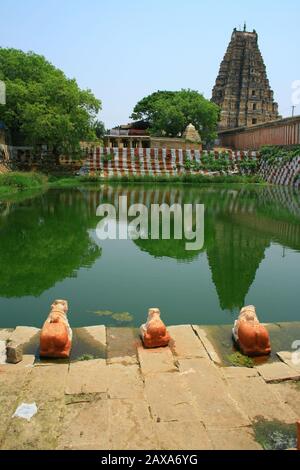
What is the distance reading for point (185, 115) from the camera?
35594 mm

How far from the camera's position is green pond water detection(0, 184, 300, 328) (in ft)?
19.1

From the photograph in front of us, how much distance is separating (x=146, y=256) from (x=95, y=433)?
6029 millimetres

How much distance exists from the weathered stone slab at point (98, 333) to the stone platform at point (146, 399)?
0.47 feet

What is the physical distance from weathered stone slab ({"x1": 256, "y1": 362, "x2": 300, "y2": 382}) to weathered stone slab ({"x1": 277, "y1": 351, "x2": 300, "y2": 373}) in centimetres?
6

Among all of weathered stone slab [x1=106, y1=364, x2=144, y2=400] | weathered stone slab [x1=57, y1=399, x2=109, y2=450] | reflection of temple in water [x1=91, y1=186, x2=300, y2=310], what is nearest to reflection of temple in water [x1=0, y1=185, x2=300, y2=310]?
reflection of temple in water [x1=91, y1=186, x2=300, y2=310]

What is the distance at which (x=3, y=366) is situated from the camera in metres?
3.95

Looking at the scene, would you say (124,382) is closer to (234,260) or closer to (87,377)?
(87,377)

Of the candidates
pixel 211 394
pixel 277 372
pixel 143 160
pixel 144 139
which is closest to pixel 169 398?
pixel 211 394

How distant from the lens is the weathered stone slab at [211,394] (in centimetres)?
317

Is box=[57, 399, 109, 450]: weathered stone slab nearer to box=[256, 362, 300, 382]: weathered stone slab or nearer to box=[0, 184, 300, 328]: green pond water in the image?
box=[256, 362, 300, 382]: weathered stone slab

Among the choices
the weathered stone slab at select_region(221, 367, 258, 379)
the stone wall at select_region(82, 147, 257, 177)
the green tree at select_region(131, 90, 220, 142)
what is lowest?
the weathered stone slab at select_region(221, 367, 258, 379)

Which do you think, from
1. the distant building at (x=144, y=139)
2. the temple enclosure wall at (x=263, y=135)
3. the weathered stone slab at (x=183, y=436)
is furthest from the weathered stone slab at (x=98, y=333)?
the distant building at (x=144, y=139)

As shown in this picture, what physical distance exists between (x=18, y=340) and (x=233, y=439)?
2.59m

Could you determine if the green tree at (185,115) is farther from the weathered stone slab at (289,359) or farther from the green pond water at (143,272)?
the weathered stone slab at (289,359)
